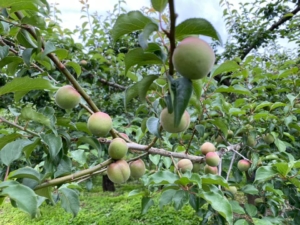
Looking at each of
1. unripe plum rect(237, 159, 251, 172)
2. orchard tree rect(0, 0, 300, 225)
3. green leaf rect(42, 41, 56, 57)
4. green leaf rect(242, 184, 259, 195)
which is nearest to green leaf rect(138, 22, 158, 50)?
orchard tree rect(0, 0, 300, 225)

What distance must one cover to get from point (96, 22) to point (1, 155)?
2.90 meters

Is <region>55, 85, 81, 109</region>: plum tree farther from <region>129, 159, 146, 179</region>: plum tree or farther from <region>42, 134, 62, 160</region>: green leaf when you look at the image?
<region>129, 159, 146, 179</region>: plum tree

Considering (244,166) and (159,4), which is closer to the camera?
(159,4)

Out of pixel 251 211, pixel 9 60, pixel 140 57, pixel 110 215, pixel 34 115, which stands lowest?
pixel 110 215

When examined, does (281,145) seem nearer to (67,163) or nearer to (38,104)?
(67,163)

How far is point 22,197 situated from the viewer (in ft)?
1.90

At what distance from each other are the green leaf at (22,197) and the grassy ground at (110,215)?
254 centimetres

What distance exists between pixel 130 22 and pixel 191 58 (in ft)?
0.49

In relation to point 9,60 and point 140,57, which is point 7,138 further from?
point 140,57

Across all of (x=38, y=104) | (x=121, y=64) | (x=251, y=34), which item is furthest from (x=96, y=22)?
(x=251, y=34)

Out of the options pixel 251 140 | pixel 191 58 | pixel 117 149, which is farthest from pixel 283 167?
pixel 191 58

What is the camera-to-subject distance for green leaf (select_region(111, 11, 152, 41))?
0.56 metres

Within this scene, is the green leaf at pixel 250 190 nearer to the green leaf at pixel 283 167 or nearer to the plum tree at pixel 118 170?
the green leaf at pixel 283 167

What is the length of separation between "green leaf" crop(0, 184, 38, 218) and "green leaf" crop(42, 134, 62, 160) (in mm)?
190
